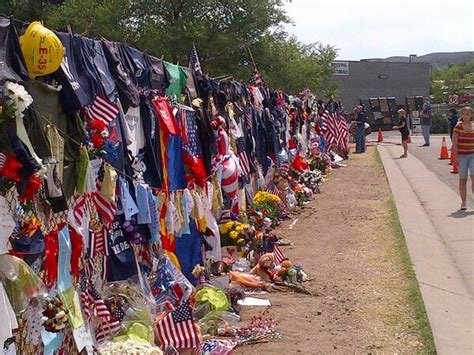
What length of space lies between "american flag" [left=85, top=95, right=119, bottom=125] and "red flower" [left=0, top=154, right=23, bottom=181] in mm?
1254

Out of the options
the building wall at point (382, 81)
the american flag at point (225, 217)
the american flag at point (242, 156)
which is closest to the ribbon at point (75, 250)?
the american flag at point (225, 217)

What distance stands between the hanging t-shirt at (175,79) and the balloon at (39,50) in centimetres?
289

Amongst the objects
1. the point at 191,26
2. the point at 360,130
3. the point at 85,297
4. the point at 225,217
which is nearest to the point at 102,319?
the point at 85,297

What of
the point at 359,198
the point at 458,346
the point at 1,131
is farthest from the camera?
the point at 359,198

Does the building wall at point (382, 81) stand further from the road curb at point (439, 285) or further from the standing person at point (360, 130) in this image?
the road curb at point (439, 285)

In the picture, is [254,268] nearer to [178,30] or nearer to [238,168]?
[238,168]

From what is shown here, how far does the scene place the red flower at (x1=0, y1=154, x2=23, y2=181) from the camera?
3736mm

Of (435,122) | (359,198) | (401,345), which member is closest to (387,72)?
(435,122)

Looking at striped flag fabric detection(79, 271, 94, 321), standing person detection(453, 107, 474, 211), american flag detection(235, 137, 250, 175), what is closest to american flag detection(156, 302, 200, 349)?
striped flag fabric detection(79, 271, 94, 321)

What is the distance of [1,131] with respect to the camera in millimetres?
3793

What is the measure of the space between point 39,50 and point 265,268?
4.47 metres

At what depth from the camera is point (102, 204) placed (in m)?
5.19

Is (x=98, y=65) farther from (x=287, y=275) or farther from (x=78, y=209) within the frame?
(x=287, y=275)

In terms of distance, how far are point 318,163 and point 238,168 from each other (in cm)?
1026
